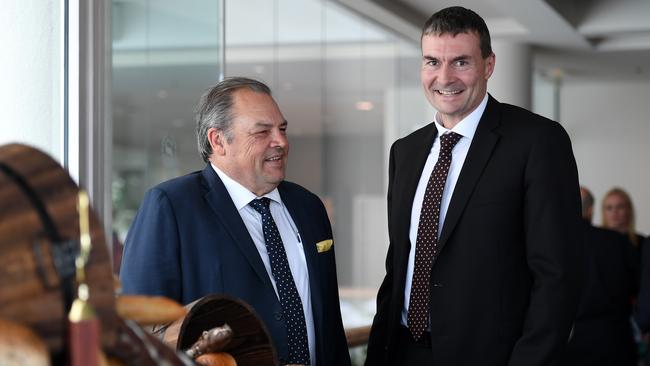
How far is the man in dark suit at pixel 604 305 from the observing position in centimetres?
637

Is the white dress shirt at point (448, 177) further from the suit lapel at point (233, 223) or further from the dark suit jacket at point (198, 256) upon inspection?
the suit lapel at point (233, 223)

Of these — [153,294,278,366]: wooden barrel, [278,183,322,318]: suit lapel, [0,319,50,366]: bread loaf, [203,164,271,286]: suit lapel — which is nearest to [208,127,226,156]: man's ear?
[203,164,271,286]: suit lapel

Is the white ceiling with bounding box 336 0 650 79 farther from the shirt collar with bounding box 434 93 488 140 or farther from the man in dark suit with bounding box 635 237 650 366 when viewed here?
the shirt collar with bounding box 434 93 488 140

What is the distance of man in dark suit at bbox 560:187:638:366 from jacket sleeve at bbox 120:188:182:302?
426 centimetres

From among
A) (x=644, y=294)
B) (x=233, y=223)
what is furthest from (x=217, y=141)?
(x=644, y=294)

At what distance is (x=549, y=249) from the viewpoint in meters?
2.66

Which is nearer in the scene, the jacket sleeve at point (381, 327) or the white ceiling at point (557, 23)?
the jacket sleeve at point (381, 327)

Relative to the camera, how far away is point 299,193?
2965 millimetres

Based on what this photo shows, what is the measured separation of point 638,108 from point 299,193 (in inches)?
485

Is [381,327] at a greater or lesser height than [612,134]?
lesser

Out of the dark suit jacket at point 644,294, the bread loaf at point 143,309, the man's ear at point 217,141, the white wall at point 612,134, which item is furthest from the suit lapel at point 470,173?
the white wall at point 612,134

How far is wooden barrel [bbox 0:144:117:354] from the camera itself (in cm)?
103

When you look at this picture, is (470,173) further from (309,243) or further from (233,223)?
(233,223)

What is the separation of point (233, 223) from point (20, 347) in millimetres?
1634
